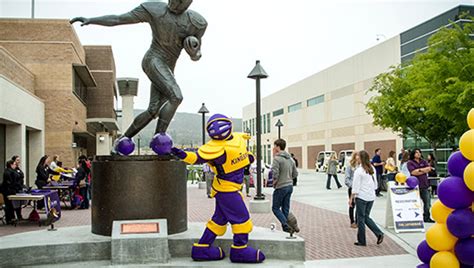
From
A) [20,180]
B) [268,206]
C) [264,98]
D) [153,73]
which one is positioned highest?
[264,98]

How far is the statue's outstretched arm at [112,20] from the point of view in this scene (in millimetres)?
8008

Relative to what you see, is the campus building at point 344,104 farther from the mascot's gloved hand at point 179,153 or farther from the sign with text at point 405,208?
the mascot's gloved hand at point 179,153

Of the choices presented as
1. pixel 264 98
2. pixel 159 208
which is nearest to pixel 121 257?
pixel 159 208

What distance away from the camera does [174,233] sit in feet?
25.3

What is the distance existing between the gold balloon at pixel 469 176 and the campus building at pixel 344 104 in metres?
28.8

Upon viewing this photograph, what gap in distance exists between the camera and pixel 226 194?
6781mm

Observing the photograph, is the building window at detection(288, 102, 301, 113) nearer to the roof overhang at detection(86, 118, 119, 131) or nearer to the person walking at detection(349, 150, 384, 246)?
the roof overhang at detection(86, 118, 119, 131)

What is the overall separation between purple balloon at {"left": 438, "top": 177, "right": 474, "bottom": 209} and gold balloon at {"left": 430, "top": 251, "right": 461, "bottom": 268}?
53cm

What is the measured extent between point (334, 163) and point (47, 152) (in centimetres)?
1532

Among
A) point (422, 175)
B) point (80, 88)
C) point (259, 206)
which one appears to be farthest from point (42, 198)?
point (80, 88)

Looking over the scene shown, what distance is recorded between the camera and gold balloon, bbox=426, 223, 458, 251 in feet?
16.9

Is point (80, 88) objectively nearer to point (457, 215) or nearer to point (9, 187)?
point (9, 187)

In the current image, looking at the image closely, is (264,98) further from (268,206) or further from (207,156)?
(207,156)

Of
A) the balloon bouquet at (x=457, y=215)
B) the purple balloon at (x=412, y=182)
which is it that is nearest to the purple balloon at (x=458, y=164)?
the balloon bouquet at (x=457, y=215)
